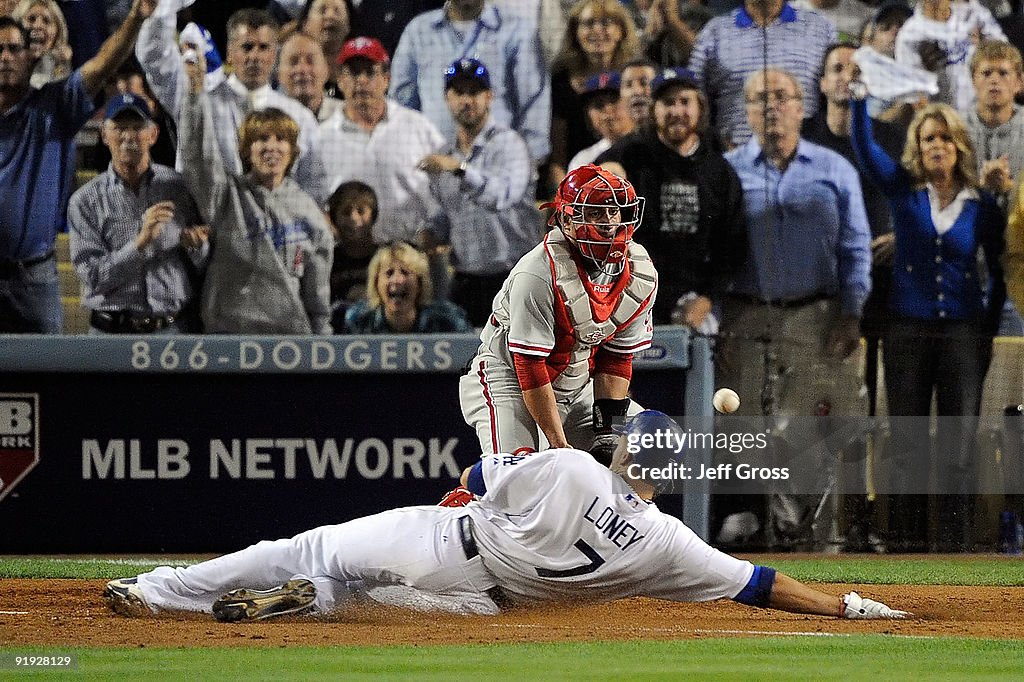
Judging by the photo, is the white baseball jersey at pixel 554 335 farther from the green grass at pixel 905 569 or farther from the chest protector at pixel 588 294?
the green grass at pixel 905 569

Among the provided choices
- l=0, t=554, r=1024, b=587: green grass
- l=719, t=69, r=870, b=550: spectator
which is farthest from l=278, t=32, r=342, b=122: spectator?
l=0, t=554, r=1024, b=587: green grass

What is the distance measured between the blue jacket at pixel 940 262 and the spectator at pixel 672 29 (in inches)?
64.7

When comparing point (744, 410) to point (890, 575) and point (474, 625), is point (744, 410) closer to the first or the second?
point (890, 575)

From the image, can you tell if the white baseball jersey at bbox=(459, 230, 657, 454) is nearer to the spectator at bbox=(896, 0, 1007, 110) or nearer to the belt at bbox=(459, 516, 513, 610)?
the belt at bbox=(459, 516, 513, 610)

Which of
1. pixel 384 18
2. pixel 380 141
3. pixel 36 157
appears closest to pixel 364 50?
pixel 384 18

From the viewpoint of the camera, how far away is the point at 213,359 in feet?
28.1

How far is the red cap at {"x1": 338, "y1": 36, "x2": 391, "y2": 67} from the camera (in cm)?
868

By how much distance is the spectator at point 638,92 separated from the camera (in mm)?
8688

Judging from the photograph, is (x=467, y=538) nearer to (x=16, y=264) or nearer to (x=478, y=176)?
(x=478, y=176)

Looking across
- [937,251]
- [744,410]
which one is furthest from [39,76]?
[937,251]

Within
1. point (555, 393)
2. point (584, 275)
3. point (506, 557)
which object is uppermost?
point (584, 275)

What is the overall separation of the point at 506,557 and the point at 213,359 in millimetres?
3795

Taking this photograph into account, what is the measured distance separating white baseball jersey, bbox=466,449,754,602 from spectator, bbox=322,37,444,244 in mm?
3604

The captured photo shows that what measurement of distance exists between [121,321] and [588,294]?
12.5 ft
